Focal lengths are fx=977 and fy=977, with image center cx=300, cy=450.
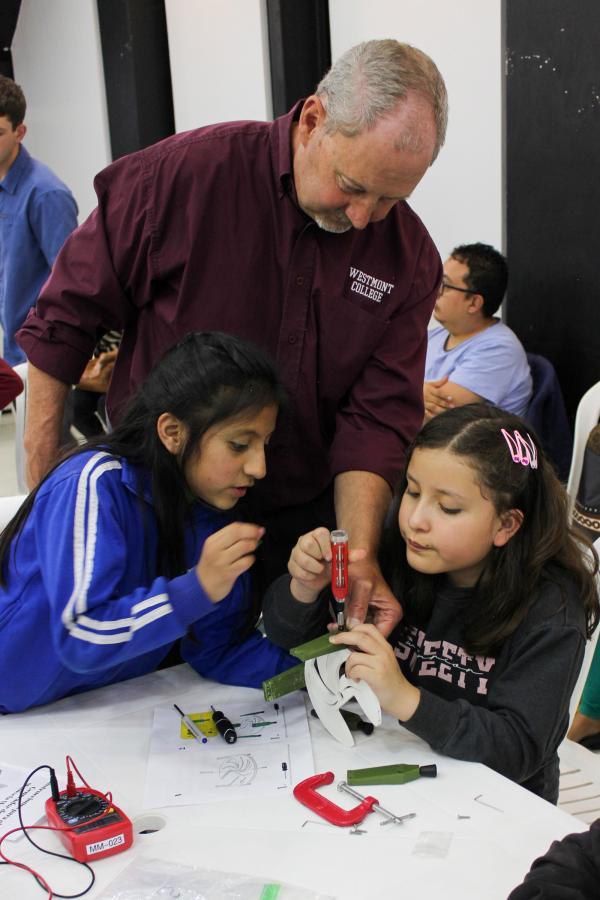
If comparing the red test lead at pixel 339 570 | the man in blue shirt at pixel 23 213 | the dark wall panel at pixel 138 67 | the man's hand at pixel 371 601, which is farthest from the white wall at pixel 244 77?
the red test lead at pixel 339 570

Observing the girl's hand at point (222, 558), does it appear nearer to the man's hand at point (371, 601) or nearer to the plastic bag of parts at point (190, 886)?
the man's hand at point (371, 601)

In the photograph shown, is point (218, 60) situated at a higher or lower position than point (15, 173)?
higher

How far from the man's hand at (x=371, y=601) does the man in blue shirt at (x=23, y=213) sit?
230cm

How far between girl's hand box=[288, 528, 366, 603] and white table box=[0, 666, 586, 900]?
237mm

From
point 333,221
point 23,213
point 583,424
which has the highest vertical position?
point 333,221

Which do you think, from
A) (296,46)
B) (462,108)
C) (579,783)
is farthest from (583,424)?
(296,46)

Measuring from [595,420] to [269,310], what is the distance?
4.76 ft

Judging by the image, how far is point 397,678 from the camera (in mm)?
1393

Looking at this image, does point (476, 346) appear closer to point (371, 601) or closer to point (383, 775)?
point (371, 601)

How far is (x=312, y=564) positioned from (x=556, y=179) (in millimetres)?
2253

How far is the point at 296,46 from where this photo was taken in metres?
4.66

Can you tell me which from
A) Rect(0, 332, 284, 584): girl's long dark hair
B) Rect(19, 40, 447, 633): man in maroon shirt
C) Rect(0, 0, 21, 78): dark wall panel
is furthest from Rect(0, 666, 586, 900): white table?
Rect(0, 0, 21, 78): dark wall panel

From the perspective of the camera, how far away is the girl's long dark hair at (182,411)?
162cm

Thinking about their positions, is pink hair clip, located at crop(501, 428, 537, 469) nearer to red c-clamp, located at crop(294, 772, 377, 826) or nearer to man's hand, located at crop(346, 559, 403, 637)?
man's hand, located at crop(346, 559, 403, 637)
